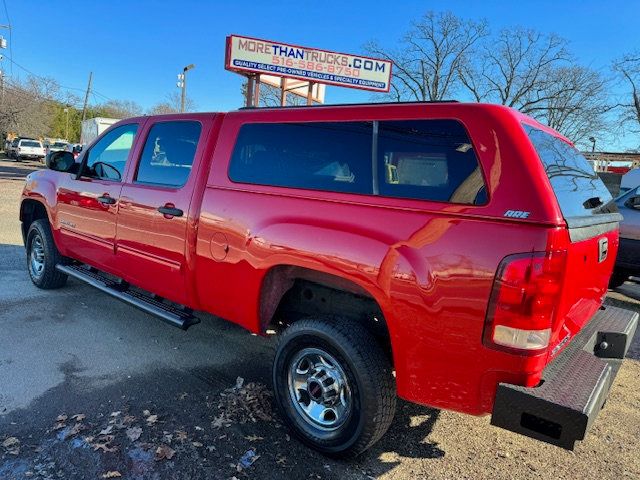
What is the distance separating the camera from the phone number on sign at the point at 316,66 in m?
16.3

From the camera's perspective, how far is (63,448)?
2639mm

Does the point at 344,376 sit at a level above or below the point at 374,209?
below

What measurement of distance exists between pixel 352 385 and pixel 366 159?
4.20 feet

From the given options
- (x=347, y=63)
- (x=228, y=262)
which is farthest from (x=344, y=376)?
(x=347, y=63)

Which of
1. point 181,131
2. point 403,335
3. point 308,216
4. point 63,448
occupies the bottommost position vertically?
point 63,448

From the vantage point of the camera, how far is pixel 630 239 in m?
6.53

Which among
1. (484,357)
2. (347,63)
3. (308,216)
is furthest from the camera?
(347,63)

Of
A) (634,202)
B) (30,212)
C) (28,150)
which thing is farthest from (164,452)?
(28,150)

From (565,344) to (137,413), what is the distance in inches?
104

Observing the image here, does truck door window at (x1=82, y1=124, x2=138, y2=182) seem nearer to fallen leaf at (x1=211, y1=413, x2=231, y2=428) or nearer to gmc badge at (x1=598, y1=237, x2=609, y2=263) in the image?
fallen leaf at (x1=211, y1=413, x2=231, y2=428)

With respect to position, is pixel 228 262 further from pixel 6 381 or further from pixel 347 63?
pixel 347 63

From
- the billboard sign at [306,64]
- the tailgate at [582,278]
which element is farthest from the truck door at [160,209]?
the billboard sign at [306,64]

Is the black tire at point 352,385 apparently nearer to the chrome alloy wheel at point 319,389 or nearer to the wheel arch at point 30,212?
the chrome alloy wheel at point 319,389

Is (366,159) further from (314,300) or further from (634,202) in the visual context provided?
(634,202)
